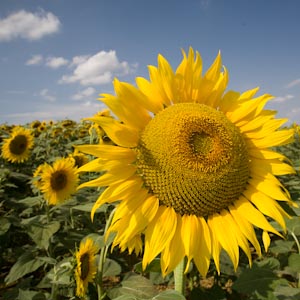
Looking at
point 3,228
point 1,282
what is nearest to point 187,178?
point 3,228

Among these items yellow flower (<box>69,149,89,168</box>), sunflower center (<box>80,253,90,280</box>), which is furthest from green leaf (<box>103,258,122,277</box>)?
yellow flower (<box>69,149,89,168</box>)

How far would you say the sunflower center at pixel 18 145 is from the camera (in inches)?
273

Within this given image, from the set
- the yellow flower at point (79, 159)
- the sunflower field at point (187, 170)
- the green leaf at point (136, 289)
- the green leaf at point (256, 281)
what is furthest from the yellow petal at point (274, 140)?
the yellow flower at point (79, 159)

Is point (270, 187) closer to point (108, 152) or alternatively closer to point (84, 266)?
point (108, 152)

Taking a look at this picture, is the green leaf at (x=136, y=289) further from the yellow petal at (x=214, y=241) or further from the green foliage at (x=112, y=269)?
the yellow petal at (x=214, y=241)

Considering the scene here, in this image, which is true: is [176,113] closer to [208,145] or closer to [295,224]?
[208,145]

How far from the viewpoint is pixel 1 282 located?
5113mm

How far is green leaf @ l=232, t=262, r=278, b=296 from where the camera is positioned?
8.13ft

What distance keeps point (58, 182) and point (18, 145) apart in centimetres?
285

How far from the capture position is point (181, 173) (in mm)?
1823

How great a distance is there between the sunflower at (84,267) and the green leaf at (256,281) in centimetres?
100

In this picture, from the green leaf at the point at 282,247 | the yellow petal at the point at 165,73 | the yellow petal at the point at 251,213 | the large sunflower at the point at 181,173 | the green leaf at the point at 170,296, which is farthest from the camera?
the green leaf at the point at 282,247

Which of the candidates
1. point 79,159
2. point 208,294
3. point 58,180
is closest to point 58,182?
point 58,180

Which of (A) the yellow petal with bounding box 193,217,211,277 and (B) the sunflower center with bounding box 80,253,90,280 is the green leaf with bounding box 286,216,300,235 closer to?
(A) the yellow petal with bounding box 193,217,211,277
